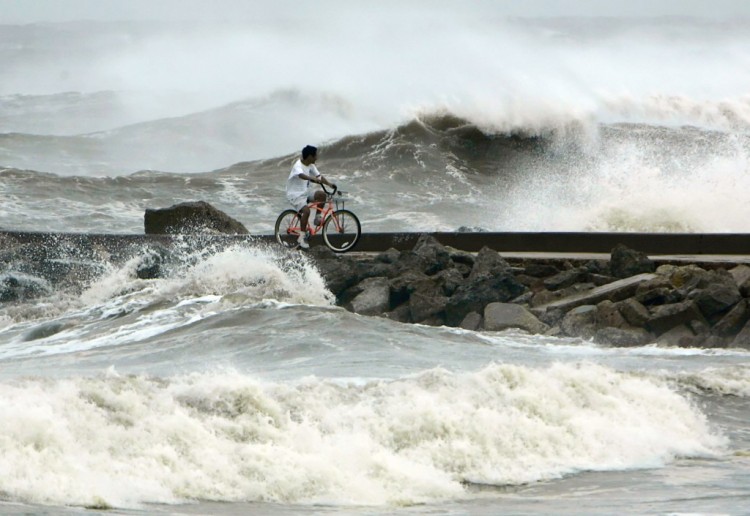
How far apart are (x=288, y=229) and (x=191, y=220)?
→ 210 centimetres

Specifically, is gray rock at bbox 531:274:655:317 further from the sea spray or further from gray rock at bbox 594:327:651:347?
the sea spray

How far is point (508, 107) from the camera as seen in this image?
1337 inches

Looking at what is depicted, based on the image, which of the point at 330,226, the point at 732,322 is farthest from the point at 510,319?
the point at 330,226

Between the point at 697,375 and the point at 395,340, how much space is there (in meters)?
2.74

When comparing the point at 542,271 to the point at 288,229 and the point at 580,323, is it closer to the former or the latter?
the point at 580,323

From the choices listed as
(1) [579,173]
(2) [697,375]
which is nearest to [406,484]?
(2) [697,375]

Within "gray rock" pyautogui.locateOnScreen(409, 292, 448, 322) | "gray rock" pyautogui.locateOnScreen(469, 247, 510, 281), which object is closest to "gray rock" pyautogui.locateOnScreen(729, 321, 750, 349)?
"gray rock" pyautogui.locateOnScreen(469, 247, 510, 281)

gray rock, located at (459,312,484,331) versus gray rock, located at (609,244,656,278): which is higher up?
gray rock, located at (609,244,656,278)

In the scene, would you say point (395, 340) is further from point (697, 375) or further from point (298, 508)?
point (298, 508)

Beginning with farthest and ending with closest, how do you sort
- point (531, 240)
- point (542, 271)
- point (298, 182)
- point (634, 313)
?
point (531, 240) < point (298, 182) < point (542, 271) < point (634, 313)

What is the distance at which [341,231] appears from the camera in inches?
635

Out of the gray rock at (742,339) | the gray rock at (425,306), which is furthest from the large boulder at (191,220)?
the gray rock at (742,339)

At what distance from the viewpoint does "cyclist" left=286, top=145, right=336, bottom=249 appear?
51.5 feet

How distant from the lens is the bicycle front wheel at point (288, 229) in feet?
52.6
